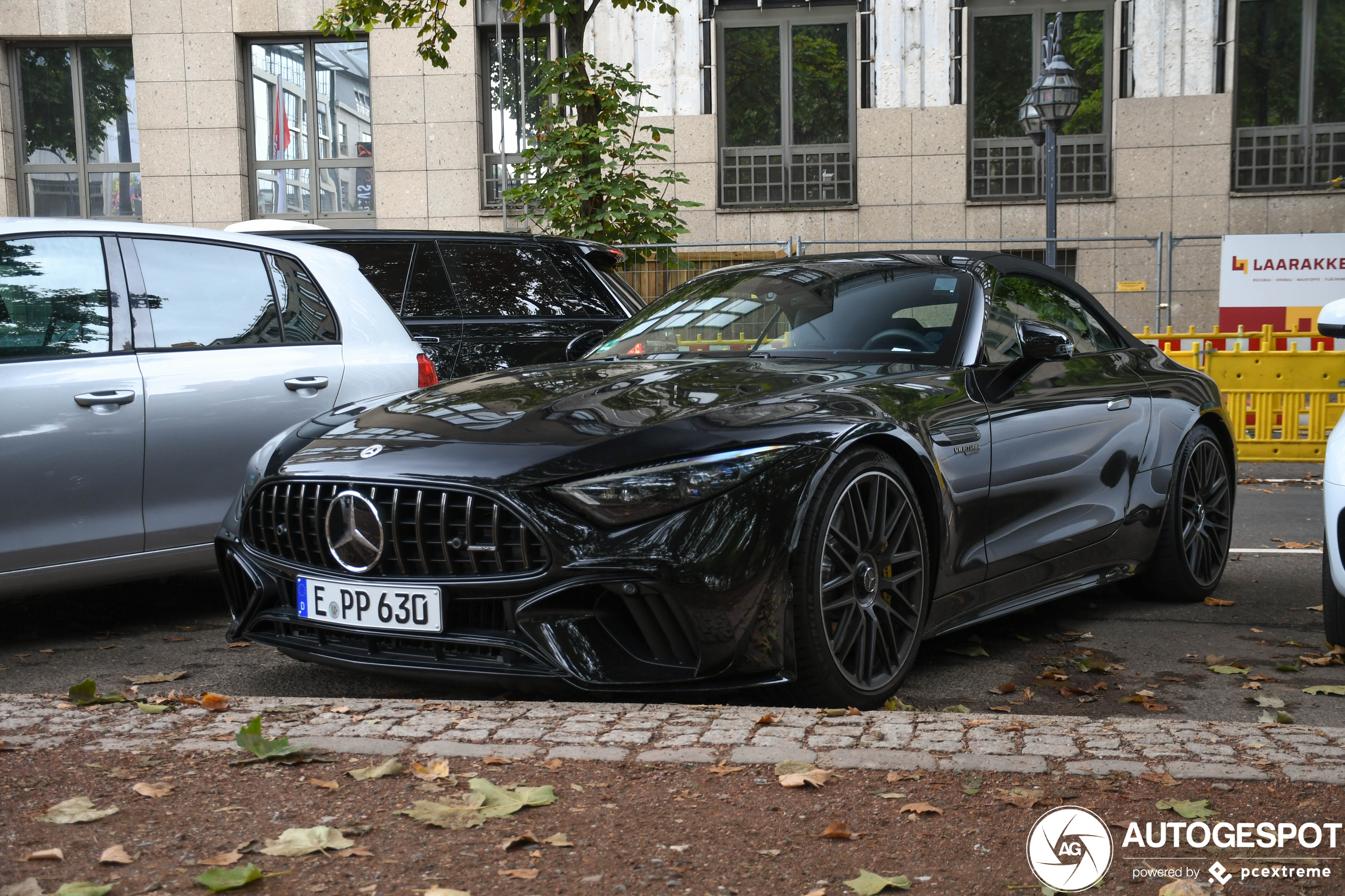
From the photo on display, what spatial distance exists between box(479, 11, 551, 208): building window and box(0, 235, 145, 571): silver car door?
14520 mm

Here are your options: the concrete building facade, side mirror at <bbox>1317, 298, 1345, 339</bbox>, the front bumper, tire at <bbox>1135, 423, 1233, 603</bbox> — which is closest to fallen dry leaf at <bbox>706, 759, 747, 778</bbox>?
the front bumper

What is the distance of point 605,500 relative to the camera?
3.59 m

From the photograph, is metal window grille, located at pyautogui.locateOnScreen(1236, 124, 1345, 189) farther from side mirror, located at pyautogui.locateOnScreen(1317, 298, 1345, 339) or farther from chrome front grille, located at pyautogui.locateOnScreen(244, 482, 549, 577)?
chrome front grille, located at pyautogui.locateOnScreen(244, 482, 549, 577)

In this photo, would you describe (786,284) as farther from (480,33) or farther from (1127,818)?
(480,33)

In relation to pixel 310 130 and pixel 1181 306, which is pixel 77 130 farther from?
pixel 1181 306

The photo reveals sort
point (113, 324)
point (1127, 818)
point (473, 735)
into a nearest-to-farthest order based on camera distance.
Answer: point (1127, 818) → point (473, 735) → point (113, 324)

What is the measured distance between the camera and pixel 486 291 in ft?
27.2

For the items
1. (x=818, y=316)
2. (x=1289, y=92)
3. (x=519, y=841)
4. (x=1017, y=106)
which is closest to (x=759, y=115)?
(x=1017, y=106)

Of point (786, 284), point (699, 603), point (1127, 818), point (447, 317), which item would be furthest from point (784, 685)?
point (447, 317)

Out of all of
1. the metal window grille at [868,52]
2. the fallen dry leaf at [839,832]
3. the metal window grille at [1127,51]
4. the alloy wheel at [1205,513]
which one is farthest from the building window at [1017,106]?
the fallen dry leaf at [839,832]

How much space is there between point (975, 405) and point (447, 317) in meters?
4.37

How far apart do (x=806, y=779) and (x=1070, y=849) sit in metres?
0.60

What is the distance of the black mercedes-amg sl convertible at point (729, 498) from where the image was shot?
141 inches

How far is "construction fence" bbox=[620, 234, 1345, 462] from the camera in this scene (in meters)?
11.9
